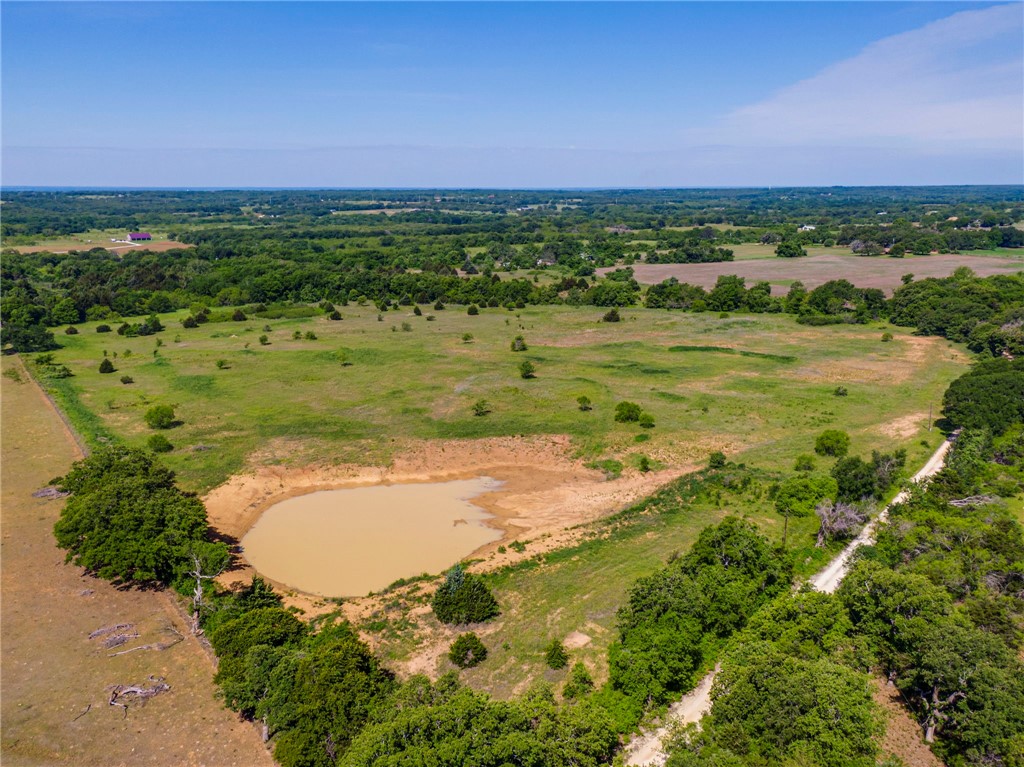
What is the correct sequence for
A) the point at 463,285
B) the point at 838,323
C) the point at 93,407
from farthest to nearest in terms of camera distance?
the point at 463,285
the point at 838,323
the point at 93,407

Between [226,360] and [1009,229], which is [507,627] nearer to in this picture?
[226,360]

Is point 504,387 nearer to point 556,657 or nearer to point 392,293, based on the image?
point 556,657

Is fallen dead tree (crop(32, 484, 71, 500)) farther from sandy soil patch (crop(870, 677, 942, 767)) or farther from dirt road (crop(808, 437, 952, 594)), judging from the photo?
sandy soil patch (crop(870, 677, 942, 767))

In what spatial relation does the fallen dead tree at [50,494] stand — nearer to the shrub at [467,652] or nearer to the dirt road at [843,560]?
the shrub at [467,652]

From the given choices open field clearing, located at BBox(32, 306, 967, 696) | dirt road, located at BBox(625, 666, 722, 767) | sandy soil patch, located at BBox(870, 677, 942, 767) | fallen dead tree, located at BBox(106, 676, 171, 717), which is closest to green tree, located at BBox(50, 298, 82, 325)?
open field clearing, located at BBox(32, 306, 967, 696)

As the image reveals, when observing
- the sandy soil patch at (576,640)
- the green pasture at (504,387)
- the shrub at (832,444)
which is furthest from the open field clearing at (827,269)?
the sandy soil patch at (576,640)

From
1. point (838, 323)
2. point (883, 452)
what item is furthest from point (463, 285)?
point (883, 452)

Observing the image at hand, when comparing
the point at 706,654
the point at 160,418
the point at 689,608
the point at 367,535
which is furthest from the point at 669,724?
the point at 160,418
